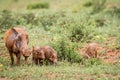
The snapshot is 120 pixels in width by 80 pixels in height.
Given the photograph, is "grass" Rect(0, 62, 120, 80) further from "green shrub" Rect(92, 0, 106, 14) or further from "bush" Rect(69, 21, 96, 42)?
"green shrub" Rect(92, 0, 106, 14)

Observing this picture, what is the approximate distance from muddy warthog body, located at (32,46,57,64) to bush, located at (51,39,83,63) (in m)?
0.65

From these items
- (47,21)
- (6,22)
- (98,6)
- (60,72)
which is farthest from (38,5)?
(60,72)

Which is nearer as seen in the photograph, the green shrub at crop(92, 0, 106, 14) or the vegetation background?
the vegetation background

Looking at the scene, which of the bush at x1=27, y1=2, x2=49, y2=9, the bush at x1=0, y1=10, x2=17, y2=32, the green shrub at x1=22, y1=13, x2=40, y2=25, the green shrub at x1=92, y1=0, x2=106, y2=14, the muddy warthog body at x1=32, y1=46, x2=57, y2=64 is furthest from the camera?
the bush at x1=27, y1=2, x2=49, y2=9

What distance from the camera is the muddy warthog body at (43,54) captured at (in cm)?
1015

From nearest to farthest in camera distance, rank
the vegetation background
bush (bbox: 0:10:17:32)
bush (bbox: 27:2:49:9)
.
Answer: the vegetation background < bush (bbox: 0:10:17:32) < bush (bbox: 27:2:49:9)

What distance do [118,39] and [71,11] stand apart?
7585 millimetres

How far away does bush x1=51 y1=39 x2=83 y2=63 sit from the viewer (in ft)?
35.0

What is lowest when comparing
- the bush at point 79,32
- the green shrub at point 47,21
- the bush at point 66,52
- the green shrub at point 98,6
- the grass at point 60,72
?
the grass at point 60,72

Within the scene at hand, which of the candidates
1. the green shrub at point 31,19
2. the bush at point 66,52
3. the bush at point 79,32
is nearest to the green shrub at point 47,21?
the green shrub at point 31,19

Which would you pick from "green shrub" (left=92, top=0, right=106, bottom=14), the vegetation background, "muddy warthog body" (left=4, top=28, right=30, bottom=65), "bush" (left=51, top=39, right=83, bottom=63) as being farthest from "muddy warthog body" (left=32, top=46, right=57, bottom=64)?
"green shrub" (left=92, top=0, right=106, bottom=14)

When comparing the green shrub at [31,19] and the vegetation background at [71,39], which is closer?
the vegetation background at [71,39]

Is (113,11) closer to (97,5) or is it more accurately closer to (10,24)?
(97,5)

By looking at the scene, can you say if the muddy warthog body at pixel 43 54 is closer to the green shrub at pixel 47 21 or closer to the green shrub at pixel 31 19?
the green shrub at pixel 47 21
